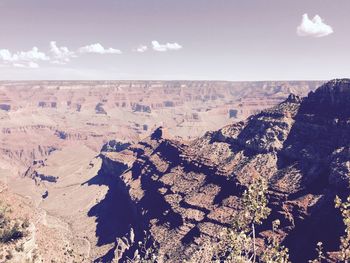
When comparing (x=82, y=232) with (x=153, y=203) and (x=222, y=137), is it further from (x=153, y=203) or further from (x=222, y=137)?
(x=222, y=137)

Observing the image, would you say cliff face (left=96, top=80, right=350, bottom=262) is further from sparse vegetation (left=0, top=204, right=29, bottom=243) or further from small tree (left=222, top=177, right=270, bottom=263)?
small tree (left=222, top=177, right=270, bottom=263)

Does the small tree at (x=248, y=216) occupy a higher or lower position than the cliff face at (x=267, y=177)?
higher

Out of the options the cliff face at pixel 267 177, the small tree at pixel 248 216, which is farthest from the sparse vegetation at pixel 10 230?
the small tree at pixel 248 216

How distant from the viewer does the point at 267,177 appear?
354 ft

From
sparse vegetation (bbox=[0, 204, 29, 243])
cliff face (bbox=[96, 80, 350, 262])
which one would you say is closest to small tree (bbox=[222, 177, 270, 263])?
cliff face (bbox=[96, 80, 350, 262])

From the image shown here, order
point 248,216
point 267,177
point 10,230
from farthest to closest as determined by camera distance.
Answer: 1. point 267,177
2. point 10,230
3. point 248,216

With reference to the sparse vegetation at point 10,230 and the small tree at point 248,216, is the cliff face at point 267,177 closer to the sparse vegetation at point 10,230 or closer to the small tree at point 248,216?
the sparse vegetation at point 10,230

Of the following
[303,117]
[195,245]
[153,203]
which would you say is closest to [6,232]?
[195,245]

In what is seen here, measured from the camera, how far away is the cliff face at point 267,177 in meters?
89.3

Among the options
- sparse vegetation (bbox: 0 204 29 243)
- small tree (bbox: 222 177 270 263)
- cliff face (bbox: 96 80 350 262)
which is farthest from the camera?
cliff face (bbox: 96 80 350 262)

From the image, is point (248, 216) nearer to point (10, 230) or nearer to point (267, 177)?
point (10, 230)

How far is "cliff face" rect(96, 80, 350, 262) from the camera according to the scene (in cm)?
8931

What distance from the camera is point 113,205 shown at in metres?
163

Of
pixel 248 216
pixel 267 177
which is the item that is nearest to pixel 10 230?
pixel 267 177
